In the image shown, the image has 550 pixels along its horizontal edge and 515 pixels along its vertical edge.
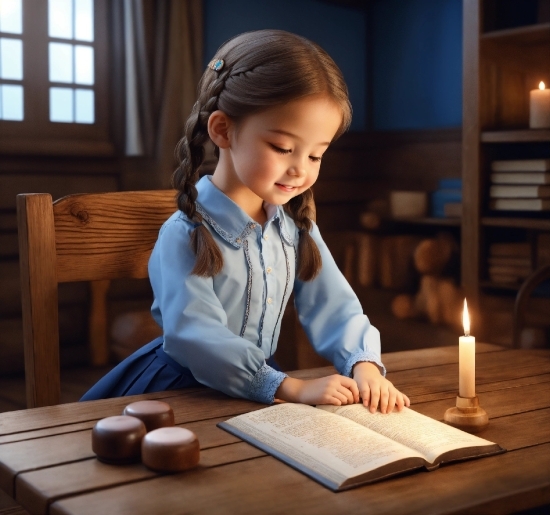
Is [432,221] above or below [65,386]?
above

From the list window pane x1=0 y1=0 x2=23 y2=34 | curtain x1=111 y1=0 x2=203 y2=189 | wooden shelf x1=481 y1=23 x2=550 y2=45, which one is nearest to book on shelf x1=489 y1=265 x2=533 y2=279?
wooden shelf x1=481 y1=23 x2=550 y2=45

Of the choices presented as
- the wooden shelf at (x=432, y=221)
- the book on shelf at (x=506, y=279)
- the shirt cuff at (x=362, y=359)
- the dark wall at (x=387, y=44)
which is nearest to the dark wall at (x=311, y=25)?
the dark wall at (x=387, y=44)

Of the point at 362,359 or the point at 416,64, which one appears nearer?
the point at 362,359

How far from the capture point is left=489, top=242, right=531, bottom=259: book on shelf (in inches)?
142

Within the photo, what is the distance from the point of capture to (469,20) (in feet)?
11.8

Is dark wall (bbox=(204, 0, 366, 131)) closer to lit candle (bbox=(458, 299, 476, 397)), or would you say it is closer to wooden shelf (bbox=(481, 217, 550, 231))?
wooden shelf (bbox=(481, 217, 550, 231))

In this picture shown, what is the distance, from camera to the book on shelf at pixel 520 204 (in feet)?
11.3

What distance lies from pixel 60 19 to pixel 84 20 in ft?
0.42

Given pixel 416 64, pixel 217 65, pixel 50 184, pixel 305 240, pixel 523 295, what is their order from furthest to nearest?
pixel 416 64 < pixel 50 184 < pixel 523 295 < pixel 305 240 < pixel 217 65

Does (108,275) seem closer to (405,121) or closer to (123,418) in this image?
(123,418)

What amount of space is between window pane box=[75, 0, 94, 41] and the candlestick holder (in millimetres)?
3545

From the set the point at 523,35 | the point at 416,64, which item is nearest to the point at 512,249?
the point at 523,35

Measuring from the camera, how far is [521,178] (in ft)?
11.6

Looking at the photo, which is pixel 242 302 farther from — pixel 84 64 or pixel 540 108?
pixel 84 64
